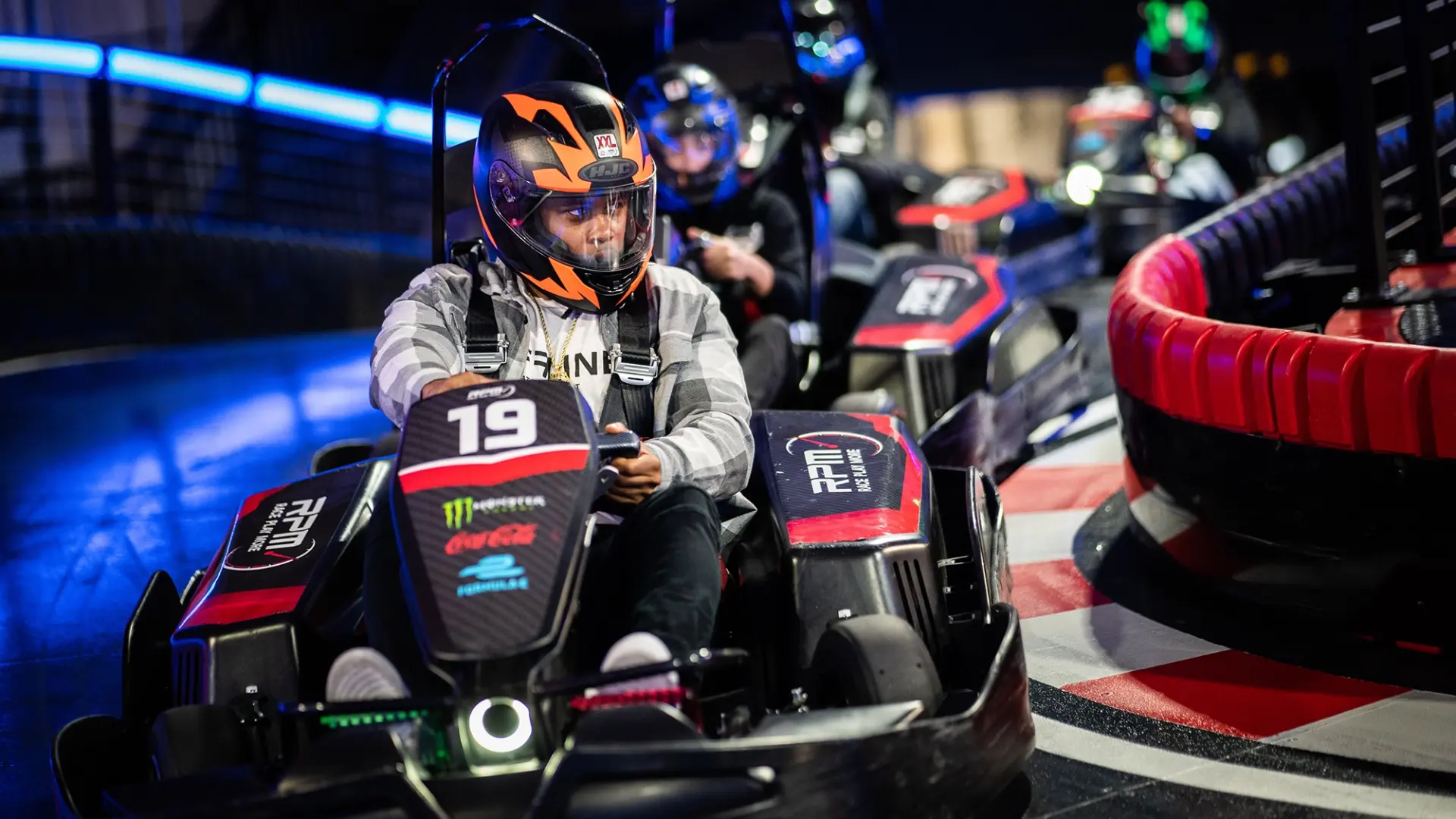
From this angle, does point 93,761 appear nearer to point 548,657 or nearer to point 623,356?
point 548,657

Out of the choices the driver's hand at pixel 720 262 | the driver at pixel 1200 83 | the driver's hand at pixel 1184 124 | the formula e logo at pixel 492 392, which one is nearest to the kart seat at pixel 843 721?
the formula e logo at pixel 492 392

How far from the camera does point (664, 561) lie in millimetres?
2215

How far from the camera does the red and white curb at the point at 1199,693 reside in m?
2.30

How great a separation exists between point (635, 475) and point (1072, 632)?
122cm

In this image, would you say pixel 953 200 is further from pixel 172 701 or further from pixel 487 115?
pixel 172 701

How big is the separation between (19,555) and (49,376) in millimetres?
3079

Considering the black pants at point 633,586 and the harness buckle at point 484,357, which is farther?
the harness buckle at point 484,357

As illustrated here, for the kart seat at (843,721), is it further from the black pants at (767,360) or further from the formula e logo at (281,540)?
the black pants at (767,360)

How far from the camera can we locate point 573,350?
261cm

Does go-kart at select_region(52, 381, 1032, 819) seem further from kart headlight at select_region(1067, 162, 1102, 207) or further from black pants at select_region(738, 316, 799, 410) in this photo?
kart headlight at select_region(1067, 162, 1102, 207)

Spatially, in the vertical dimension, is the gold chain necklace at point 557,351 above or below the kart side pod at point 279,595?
above

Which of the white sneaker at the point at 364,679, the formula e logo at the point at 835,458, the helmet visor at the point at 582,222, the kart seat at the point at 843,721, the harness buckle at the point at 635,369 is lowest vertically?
the kart seat at the point at 843,721

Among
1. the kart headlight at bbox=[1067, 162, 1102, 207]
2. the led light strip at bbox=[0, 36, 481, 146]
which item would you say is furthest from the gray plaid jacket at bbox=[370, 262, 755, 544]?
the kart headlight at bbox=[1067, 162, 1102, 207]

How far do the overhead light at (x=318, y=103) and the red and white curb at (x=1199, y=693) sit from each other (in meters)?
6.16
